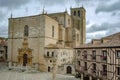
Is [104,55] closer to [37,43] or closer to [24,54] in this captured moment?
[37,43]

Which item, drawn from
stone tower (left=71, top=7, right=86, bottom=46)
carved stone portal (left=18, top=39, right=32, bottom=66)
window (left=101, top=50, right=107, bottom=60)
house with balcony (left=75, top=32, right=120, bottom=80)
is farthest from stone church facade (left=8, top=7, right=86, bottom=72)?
window (left=101, top=50, right=107, bottom=60)

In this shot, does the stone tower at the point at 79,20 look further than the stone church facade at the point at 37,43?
Yes

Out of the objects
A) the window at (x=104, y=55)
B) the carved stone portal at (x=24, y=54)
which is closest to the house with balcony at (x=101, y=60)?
the window at (x=104, y=55)

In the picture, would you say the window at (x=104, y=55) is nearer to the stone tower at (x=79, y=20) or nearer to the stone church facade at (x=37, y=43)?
the stone church facade at (x=37, y=43)

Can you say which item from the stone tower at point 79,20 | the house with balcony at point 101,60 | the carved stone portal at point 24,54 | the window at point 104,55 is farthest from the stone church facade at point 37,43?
the window at point 104,55

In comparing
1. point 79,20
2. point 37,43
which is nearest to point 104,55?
point 37,43

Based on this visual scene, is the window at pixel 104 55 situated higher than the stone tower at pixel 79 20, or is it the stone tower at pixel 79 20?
the stone tower at pixel 79 20

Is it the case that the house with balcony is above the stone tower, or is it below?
below

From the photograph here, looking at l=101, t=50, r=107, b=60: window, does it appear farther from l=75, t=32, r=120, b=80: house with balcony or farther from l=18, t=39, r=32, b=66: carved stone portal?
l=18, t=39, r=32, b=66: carved stone portal

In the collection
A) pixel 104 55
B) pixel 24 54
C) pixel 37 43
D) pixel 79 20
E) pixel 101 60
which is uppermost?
pixel 79 20

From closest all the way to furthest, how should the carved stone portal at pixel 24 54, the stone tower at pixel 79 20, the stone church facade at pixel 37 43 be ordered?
the stone church facade at pixel 37 43 < the carved stone portal at pixel 24 54 < the stone tower at pixel 79 20

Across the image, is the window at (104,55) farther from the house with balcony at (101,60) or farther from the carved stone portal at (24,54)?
the carved stone portal at (24,54)

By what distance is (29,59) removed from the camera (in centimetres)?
4806

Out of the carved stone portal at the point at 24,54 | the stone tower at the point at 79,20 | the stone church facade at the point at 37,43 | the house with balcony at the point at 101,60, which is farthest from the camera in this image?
the stone tower at the point at 79,20
